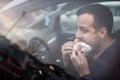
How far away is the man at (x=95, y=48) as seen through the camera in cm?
199

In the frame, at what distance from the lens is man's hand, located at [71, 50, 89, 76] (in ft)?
6.51

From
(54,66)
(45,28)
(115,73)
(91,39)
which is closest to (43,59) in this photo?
(54,66)

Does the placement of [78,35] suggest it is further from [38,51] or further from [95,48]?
[38,51]

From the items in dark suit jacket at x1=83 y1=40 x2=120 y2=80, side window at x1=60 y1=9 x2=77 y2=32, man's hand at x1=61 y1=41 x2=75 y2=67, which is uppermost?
side window at x1=60 y1=9 x2=77 y2=32

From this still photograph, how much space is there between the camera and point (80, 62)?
1.99 meters

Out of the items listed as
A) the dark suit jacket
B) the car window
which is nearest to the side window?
the car window

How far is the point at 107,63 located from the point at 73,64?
239 millimetres

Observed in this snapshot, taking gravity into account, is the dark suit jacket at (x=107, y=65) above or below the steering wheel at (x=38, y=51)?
below

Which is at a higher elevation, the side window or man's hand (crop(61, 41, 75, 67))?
the side window

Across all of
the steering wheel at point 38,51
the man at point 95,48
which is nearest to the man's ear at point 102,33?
the man at point 95,48

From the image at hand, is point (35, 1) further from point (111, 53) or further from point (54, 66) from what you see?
point (111, 53)

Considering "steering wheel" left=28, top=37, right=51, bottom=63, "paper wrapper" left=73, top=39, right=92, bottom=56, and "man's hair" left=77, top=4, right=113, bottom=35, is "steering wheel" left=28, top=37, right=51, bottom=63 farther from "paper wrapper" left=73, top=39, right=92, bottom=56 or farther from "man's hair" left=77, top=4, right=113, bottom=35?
"man's hair" left=77, top=4, right=113, bottom=35

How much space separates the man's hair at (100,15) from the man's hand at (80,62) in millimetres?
228

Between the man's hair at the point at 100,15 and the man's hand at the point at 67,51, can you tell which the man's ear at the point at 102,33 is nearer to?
the man's hair at the point at 100,15
